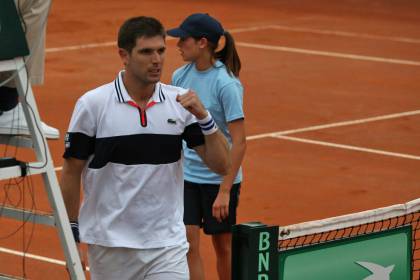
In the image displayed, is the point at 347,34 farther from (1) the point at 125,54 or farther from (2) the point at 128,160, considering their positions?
(2) the point at 128,160

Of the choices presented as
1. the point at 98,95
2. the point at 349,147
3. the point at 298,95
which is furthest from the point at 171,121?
the point at 298,95

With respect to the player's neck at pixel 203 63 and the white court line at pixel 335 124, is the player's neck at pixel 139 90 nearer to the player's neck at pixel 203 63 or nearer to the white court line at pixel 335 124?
the player's neck at pixel 203 63

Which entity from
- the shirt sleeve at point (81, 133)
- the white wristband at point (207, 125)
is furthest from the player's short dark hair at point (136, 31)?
the white wristband at point (207, 125)

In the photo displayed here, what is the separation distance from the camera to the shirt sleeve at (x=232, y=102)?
8109 mm

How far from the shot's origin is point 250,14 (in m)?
27.4

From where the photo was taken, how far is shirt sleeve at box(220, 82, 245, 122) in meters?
8.11

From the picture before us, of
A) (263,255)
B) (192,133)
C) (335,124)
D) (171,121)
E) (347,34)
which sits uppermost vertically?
(171,121)

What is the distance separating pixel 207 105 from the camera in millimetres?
8273

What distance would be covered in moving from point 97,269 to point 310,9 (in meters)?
22.3

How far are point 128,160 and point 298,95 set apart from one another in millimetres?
11989

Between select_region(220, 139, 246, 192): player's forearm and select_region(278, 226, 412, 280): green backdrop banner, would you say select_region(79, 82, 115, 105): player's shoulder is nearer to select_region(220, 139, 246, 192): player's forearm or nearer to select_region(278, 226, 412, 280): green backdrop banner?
select_region(278, 226, 412, 280): green backdrop banner

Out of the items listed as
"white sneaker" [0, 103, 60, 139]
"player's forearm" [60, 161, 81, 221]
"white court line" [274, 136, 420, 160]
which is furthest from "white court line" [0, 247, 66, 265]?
"white court line" [274, 136, 420, 160]

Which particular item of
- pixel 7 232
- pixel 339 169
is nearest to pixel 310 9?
pixel 339 169

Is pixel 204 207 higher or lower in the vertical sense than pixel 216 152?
lower
